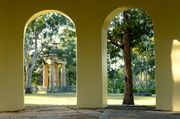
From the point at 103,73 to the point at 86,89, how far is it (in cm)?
71

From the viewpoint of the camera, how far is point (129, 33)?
13.4 meters

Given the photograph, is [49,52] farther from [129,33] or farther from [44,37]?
[129,33]

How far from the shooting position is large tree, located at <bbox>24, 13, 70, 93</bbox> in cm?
2681

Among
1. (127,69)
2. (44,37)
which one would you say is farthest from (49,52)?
(127,69)

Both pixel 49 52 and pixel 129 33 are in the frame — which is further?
pixel 49 52

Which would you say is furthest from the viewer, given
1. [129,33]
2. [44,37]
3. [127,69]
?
[44,37]

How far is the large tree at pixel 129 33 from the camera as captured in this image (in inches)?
522

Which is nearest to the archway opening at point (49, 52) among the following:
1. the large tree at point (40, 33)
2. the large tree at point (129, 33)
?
the large tree at point (40, 33)

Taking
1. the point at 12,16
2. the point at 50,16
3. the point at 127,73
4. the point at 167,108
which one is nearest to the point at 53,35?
the point at 50,16

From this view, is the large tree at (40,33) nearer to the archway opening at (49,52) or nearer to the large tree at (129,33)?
the archway opening at (49,52)

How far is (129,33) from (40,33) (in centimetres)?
1662

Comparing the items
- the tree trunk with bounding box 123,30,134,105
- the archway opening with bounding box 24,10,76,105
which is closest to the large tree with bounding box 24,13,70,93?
the archway opening with bounding box 24,10,76,105

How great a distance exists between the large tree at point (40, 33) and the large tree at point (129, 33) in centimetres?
1335

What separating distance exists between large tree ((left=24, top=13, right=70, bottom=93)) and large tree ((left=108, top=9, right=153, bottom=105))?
13.4 metres
